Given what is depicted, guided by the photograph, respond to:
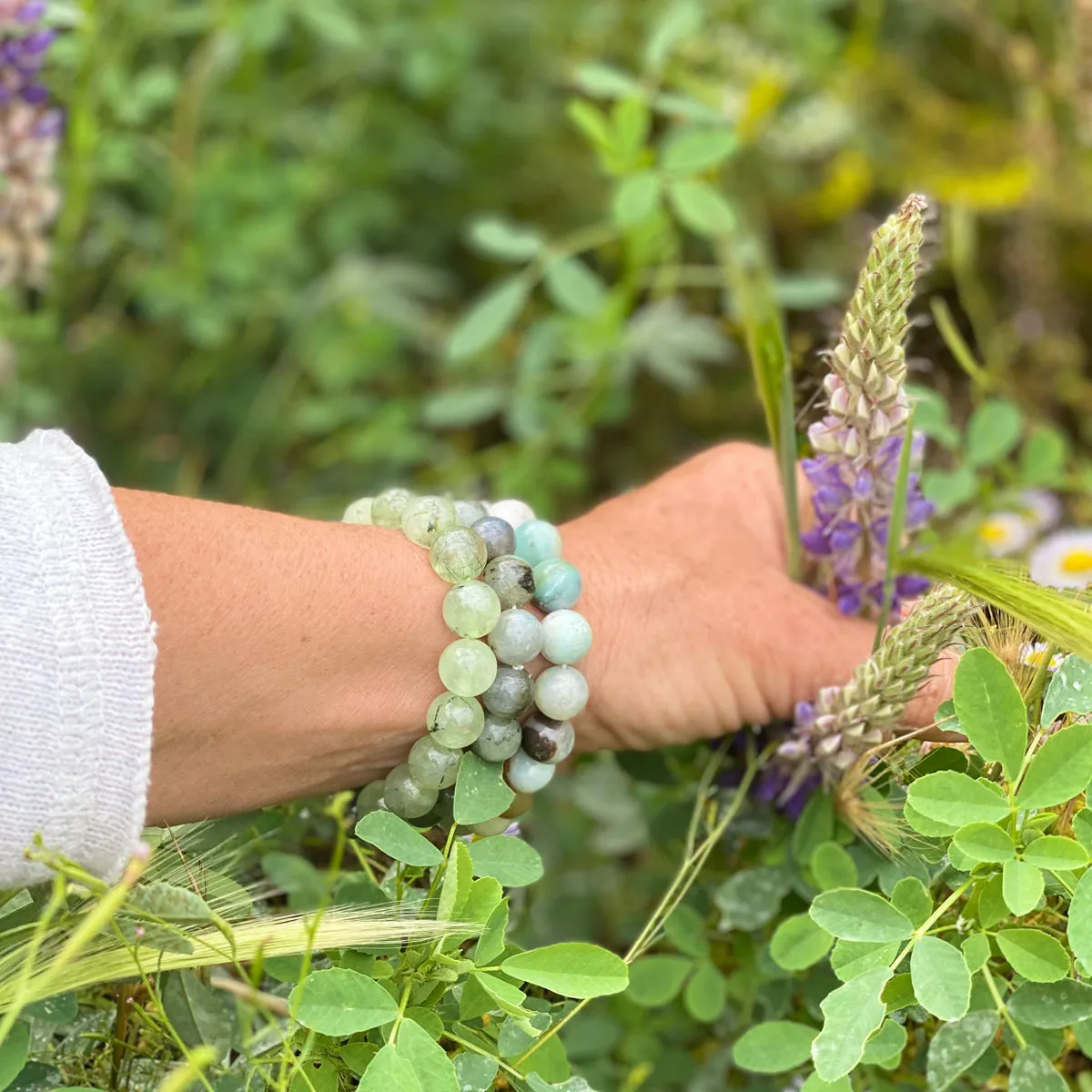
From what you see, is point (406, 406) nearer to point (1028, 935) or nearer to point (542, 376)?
point (542, 376)

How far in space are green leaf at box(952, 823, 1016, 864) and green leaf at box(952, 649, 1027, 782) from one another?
4 centimetres

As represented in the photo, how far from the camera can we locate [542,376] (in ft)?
5.65

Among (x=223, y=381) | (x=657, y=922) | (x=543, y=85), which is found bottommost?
(x=657, y=922)

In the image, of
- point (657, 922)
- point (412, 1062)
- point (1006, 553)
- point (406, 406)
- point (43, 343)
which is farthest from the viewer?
point (406, 406)

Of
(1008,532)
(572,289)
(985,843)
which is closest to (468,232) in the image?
(572,289)

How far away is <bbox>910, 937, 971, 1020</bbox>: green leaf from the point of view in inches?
24.7

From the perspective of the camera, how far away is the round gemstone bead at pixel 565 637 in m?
0.83

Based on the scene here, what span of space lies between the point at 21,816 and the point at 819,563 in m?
0.63

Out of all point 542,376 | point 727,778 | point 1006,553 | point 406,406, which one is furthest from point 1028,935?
point 406,406

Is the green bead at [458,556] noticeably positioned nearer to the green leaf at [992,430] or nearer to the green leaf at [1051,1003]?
the green leaf at [1051,1003]

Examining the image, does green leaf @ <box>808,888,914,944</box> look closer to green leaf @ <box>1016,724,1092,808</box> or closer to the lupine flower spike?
green leaf @ <box>1016,724,1092,808</box>

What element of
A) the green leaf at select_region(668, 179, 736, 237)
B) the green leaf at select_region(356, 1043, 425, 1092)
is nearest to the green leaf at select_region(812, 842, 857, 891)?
the green leaf at select_region(356, 1043, 425, 1092)

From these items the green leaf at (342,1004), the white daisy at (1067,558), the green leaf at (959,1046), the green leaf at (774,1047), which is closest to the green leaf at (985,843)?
the green leaf at (959,1046)

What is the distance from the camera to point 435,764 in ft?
2.67
